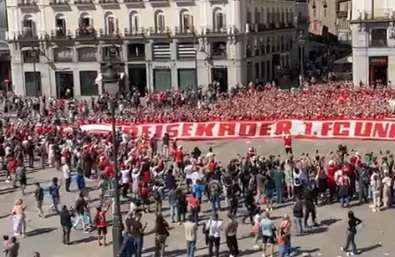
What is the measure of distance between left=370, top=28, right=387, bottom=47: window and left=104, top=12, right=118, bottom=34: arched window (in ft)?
69.0

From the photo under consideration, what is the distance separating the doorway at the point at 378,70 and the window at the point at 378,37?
102cm

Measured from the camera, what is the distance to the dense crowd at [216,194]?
71.7 feet

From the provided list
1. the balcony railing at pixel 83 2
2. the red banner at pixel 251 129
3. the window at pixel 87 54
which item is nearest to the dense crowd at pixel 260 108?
the red banner at pixel 251 129

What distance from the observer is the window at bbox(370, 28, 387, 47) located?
57.5 metres

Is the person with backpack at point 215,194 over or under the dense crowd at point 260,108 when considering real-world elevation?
under

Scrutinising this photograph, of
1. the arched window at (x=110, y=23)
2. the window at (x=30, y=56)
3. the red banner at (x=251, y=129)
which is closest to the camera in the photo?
the red banner at (x=251, y=129)

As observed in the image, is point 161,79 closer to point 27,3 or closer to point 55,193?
point 27,3

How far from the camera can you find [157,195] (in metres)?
26.3

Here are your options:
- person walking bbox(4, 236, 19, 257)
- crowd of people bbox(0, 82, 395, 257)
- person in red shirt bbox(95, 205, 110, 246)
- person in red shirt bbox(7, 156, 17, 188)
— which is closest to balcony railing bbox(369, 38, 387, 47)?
crowd of people bbox(0, 82, 395, 257)

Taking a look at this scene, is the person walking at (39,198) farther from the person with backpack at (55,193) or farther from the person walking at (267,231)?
the person walking at (267,231)

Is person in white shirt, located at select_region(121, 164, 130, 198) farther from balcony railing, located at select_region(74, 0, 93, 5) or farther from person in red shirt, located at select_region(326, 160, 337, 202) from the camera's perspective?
balcony railing, located at select_region(74, 0, 93, 5)

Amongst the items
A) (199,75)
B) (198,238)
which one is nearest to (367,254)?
(198,238)

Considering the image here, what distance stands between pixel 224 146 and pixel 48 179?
9.56 m

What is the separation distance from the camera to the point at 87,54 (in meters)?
66.7
